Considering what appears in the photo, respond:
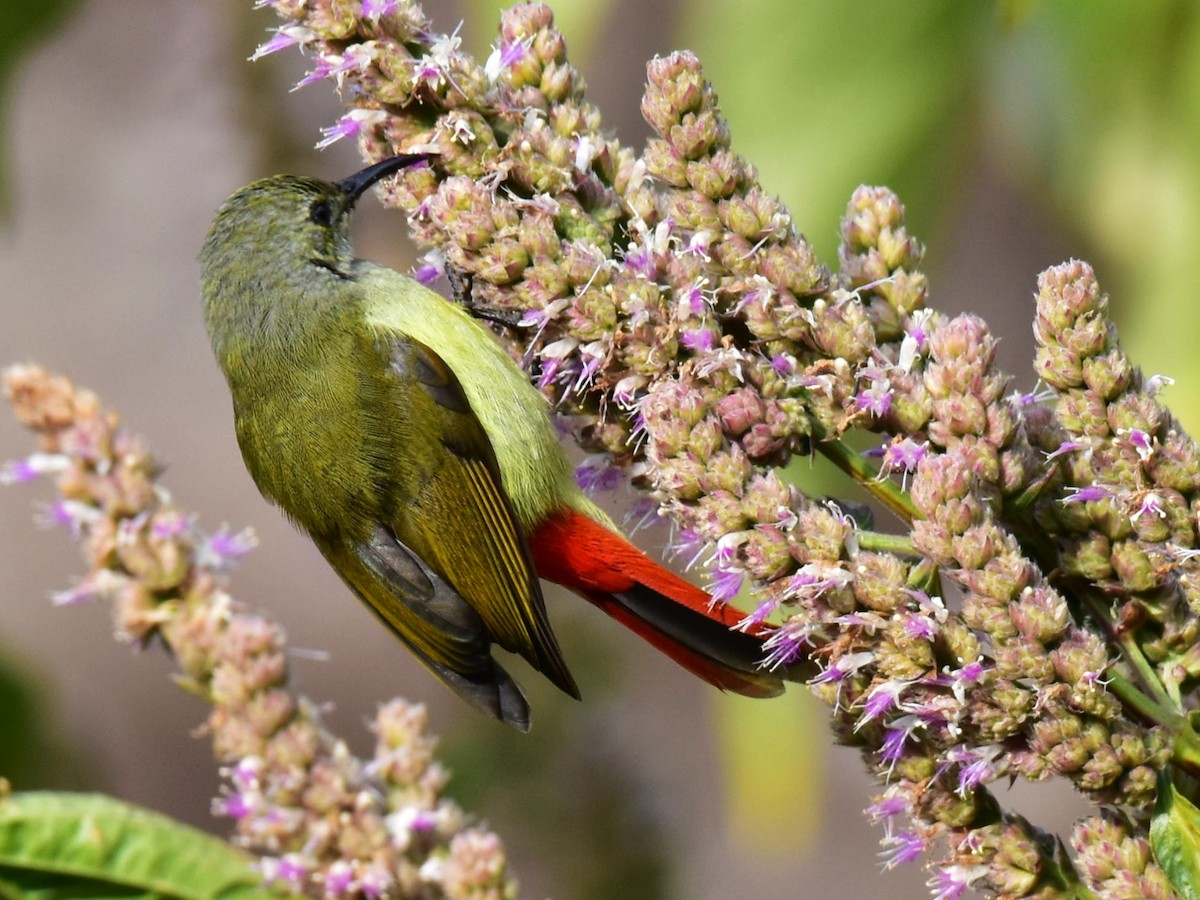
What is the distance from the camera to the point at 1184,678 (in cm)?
151

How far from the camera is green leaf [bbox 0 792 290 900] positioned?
1672mm

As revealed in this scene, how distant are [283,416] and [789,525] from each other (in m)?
1.38

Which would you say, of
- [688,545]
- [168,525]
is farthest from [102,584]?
[688,545]

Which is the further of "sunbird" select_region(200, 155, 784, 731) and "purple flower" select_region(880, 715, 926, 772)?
"sunbird" select_region(200, 155, 784, 731)

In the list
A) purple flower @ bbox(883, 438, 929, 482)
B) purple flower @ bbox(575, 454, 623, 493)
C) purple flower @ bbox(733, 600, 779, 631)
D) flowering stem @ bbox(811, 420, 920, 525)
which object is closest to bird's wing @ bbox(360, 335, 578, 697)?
purple flower @ bbox(575, 454, 623, 493)

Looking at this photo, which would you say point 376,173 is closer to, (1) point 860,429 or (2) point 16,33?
(1) point 860,429

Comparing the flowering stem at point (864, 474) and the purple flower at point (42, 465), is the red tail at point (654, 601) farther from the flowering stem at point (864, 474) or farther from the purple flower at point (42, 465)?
the purple flower at point (42, 465)

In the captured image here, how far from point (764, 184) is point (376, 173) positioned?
746mm

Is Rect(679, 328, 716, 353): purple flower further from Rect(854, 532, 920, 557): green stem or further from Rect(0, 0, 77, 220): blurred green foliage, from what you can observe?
Rect(0, 0, 77, 220): blurred green foliage

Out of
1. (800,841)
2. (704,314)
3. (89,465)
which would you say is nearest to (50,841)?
(89,465)

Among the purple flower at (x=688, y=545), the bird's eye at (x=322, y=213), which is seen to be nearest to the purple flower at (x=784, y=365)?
the purple flower at (x=688, y=545)

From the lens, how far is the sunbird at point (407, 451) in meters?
2.33

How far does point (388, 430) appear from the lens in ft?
8.58

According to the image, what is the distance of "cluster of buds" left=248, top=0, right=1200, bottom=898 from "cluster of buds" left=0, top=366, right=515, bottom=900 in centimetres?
56
